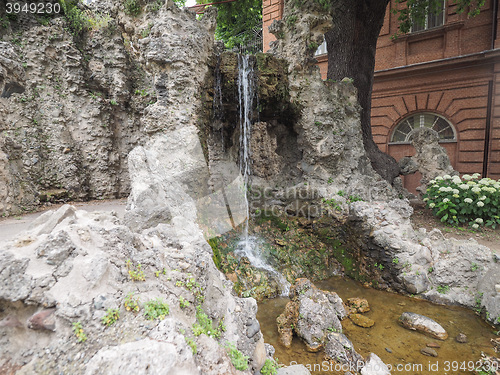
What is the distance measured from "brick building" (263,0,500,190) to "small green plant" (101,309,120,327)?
47.4ft

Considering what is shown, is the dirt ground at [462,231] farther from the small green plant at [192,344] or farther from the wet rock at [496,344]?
the small green plant at [192,344]

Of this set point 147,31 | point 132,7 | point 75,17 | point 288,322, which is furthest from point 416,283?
point 75,17

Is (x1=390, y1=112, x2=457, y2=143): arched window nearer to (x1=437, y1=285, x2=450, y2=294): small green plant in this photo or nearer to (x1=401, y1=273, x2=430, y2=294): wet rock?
(x1=437, y1=285, x2=450, y2=294): small green plant

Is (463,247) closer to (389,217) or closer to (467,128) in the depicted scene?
(389,217)

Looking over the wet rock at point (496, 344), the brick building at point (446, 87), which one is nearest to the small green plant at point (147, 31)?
the wet rock at point (496, 344)

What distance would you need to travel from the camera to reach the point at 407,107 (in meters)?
12.8

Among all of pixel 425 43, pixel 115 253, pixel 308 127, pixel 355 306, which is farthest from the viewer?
pixel 425 43

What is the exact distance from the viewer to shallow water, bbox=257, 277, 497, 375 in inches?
157

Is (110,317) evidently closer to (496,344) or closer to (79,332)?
(79,332)

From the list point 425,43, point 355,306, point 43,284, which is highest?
point 425,43

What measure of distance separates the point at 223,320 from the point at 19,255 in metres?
2.01

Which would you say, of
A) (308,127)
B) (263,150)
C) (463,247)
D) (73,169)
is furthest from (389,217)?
(73,169)

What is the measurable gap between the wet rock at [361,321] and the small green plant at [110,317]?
4.56 m

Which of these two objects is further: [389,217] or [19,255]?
[389,217]
